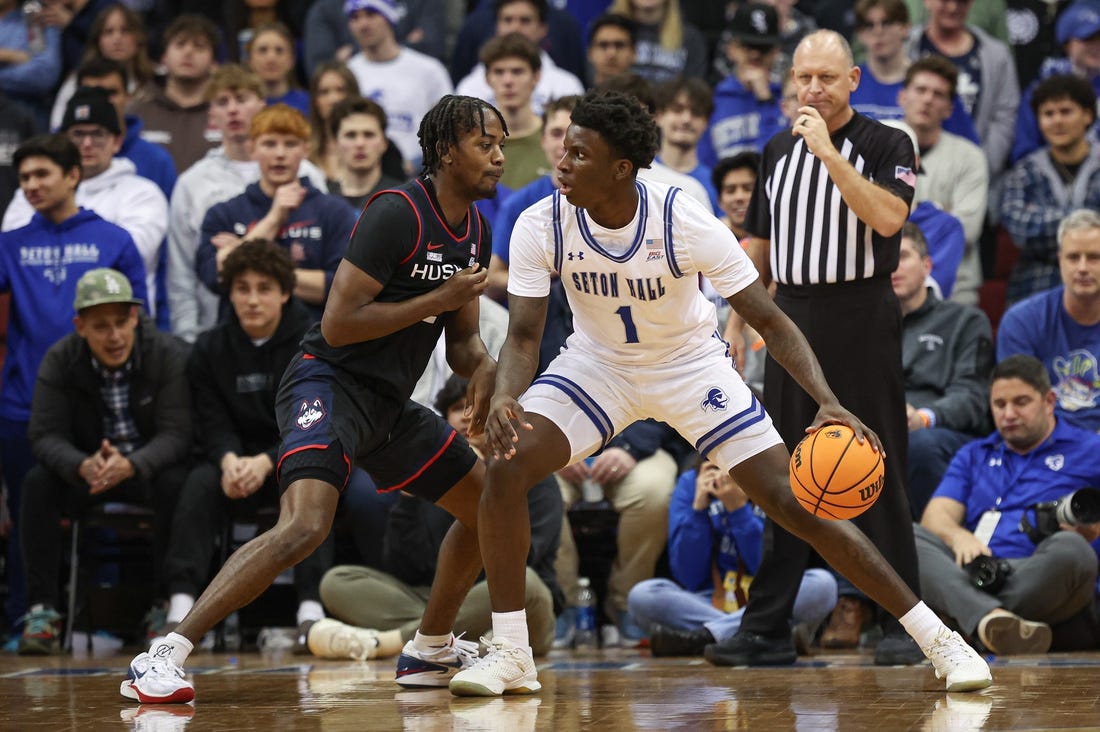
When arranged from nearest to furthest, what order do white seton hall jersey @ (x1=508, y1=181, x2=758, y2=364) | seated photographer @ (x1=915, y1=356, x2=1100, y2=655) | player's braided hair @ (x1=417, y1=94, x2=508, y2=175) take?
white seton hall jersey @ (x1=508, y1=181, x2=758, y2=364) → player's braided hair @ (x1=417, y1=94, x2=508, y2=175) → seated photographer @ (x1=915, y1=356, x2=1100, y2=655)

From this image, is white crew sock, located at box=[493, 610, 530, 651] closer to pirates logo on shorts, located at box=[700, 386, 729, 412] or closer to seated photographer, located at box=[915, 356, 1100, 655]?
pirates logo on shorts, located at box=[700, 386, 729, 412]

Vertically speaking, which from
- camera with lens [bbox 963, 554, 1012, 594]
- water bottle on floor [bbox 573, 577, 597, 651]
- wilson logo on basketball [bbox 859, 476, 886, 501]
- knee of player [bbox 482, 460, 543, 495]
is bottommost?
water bottle on floor [bbox 573, 577, 597, 651]

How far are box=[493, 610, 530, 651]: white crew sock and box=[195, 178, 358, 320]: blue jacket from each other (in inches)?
165

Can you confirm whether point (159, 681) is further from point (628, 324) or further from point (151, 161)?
point (151, 161)

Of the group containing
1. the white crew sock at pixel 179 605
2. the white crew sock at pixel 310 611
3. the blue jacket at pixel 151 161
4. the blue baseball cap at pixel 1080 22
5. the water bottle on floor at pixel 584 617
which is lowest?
the water bottle on floor at pixel 584 617

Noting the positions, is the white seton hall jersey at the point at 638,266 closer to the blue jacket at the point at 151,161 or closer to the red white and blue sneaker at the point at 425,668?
the red white and blue sneaker at the point at 425,668

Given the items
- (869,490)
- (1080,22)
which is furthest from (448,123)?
(1080,22)

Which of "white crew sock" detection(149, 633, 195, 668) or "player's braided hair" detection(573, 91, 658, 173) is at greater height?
"player's braided hair" detection(573, 91, 658, 173)

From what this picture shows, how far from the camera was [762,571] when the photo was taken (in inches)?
282

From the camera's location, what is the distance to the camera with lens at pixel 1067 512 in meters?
7.95

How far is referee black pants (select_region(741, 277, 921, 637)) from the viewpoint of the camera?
22.3 feet

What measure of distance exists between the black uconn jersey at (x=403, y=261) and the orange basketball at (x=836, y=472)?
1560 mm

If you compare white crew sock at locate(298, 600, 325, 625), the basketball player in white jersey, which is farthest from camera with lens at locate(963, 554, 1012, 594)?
white crew sock at locate(298, 600, 325, 625)

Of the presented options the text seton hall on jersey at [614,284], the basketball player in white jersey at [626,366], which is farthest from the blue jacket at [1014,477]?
the text seton hall on jersey at [614,284]
